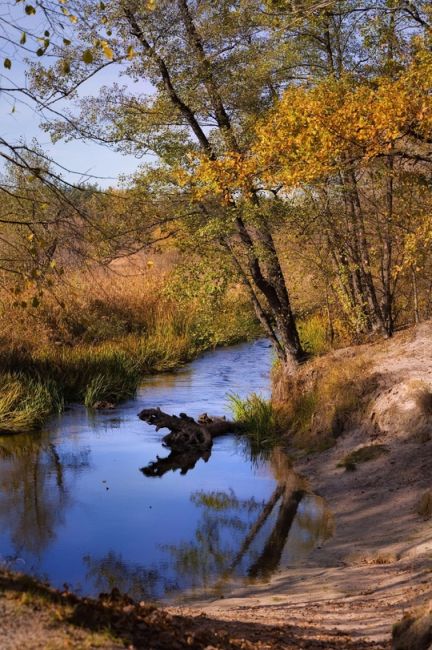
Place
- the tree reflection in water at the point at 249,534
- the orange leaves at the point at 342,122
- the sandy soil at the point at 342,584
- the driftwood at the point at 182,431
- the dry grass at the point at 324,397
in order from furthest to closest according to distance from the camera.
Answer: the driftwood at the point at 182,431
the dry grass at the point at 324,397
the orange leaves at the point at 342,122
the tree reflection in water at the point at 249,534
the sandy soil at the point at 342,584

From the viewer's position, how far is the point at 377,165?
1557 centimetres

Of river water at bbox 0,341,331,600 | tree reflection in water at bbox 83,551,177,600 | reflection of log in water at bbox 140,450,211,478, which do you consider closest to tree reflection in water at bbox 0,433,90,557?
river water at bbox 0,341,331,600

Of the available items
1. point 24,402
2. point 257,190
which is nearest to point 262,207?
point 257,190

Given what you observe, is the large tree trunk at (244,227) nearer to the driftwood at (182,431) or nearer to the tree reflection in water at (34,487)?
the driftwood at (182,431)

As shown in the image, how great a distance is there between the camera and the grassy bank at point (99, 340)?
17359mm

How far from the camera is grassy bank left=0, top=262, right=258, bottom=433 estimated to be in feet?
57.0

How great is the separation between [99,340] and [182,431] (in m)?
8.65

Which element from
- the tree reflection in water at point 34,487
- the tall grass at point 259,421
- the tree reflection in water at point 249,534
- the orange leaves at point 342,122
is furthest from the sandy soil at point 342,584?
the orange leaves at point 342,122

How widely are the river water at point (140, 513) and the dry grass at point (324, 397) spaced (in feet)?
2.58

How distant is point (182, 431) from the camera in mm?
15547

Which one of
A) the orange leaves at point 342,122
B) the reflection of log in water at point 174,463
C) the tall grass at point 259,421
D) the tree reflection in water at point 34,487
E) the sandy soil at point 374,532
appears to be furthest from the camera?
the tall grass at point 259,421

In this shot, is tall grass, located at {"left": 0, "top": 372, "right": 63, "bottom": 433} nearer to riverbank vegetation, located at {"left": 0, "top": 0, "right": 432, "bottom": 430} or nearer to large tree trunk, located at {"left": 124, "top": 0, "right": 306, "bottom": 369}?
riverbank vegetation, located at {"left": 0, "top": 0, "right": 432, "bottom": 430}

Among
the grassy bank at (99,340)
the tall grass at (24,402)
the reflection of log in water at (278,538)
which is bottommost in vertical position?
the reflection of log in water at (278,538)

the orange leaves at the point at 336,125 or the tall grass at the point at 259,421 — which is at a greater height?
the orange leaves at the point at 336,125
